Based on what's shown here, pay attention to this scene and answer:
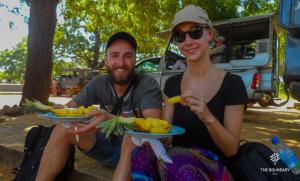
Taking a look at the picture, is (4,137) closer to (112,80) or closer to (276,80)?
(112,80)

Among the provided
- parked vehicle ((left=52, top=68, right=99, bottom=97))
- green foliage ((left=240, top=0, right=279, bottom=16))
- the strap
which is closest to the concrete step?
the strap

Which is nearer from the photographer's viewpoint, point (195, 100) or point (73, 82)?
point (195, 100)

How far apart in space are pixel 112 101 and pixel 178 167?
1334mm

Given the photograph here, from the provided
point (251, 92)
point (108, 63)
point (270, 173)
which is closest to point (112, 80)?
point (108, 63)

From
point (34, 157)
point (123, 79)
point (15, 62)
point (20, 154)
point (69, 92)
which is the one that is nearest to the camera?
point (123, 79)

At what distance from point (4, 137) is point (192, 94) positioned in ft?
14.6

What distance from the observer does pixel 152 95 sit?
118 inches

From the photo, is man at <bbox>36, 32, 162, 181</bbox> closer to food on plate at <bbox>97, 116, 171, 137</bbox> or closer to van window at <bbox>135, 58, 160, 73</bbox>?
food on plate at <bbox>97, 116, 171, 137</bbox>

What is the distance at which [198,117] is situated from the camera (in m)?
2.27

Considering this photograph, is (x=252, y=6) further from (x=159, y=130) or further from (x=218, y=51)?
(x=159, y=130)

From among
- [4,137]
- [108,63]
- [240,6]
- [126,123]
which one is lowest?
[4,137]

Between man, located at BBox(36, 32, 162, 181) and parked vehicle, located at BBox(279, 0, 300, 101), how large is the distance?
52.6 inches

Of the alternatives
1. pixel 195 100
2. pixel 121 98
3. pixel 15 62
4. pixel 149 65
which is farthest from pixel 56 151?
pixel 15 62

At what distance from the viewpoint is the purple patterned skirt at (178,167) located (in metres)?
1.96
